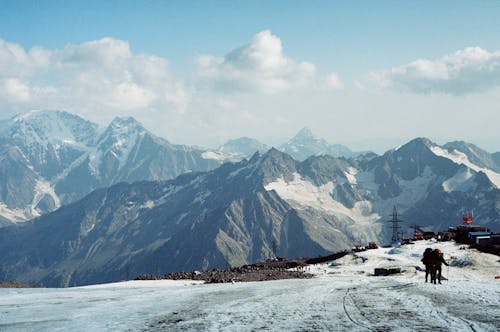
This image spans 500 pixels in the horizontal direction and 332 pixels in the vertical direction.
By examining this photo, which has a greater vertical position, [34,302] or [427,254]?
[427,254]

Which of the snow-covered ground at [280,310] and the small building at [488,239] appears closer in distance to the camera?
the snow-covered ground at [280,310]

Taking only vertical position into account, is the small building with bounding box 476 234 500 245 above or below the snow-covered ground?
below

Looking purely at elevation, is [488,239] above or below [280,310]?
below

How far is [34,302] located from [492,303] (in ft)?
87.7

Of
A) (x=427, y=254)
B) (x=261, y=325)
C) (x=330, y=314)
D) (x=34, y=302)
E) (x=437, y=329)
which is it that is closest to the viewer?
(x=437, y=329)

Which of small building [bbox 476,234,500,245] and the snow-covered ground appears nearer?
the snow-covered ground

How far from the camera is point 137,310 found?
25.2m

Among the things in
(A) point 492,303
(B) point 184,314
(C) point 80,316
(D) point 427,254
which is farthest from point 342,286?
(C) point 80,316

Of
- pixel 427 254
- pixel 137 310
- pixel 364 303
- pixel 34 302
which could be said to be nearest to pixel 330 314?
pixel 364 303

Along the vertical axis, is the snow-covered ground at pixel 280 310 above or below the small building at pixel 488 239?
above

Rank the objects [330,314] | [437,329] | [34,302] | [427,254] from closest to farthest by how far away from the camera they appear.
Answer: [437,329], [330,314], [34,302], [427,254]

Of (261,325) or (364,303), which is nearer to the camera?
(261,325)

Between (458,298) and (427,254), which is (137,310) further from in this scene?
(427,254)

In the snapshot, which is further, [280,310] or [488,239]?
[488,239]
